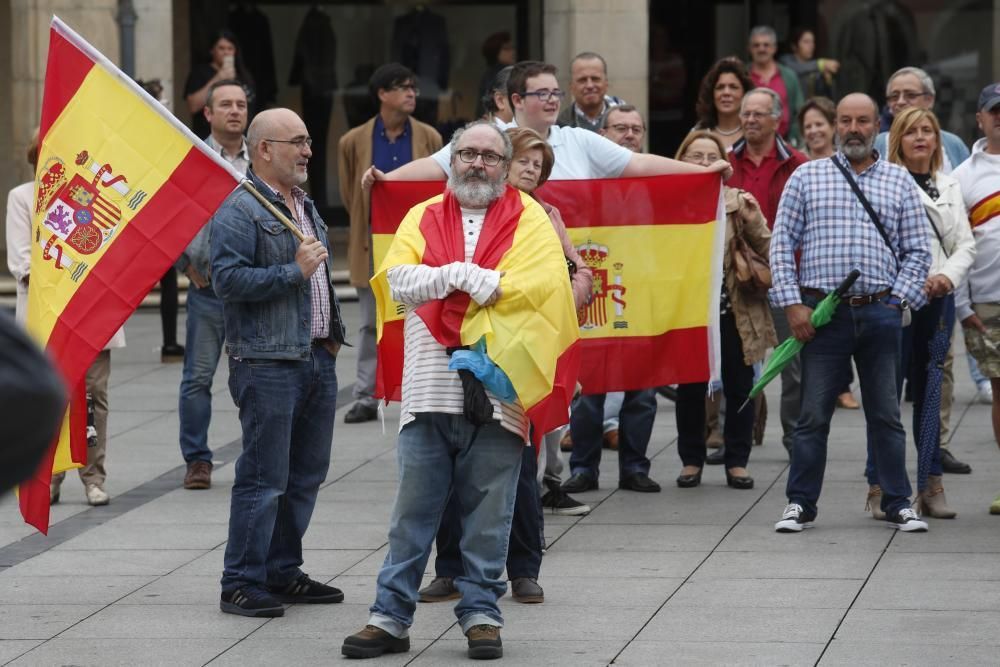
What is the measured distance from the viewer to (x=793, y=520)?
26.2 feet

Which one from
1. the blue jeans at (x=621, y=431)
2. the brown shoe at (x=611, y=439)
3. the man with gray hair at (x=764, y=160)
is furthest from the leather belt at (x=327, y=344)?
the brown shoe at (x=611, y=439)

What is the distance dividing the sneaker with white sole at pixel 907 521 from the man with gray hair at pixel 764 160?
5.62 feet

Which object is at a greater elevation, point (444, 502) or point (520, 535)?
point (444, 502)

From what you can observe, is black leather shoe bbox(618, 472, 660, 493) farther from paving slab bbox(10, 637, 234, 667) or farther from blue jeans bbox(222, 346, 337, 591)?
paving slab bbox(10, 637, 234, 667)

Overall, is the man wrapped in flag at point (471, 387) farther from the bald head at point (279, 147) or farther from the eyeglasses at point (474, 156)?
the bald head at point (279, 147)

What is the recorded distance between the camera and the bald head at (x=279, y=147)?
6.70m

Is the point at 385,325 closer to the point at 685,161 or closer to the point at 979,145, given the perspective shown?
the point at 685,161

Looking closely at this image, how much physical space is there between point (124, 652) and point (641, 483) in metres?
3.52

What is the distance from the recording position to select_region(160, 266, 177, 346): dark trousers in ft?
46.1

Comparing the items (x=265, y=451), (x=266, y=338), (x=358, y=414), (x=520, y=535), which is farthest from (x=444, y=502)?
(x=358, y=414)

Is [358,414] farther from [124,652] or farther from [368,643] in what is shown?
[368,643]

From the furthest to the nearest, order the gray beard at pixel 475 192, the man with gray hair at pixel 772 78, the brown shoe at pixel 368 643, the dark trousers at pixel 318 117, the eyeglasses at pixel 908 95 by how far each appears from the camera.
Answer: the dark trousers at pixel 318 117
the man with gray hair at pixel 772 78
the eyeglasses at pixel 908 95
the gray beard at pixel 475 192
the brown shoe at pixel 368 643

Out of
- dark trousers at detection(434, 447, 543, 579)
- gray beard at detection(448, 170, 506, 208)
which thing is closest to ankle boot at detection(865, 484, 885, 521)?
dark trousers at detection(434, 447, 543, 579)

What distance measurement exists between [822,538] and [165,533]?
2.88 metres
